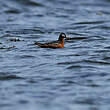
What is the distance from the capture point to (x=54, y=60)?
598 inches

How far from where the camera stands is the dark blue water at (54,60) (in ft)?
36.2

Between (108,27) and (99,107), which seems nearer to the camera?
(99,107)

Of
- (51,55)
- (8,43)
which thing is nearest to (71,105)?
(51,55)

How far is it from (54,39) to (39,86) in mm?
7031

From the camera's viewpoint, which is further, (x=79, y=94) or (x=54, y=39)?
(x=54, y=39)

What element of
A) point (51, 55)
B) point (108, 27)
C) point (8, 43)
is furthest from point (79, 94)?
point (108, 27)

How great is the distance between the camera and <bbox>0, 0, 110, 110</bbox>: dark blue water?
11.0 metres

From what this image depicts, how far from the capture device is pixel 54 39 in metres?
19.0

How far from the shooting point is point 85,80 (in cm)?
1264

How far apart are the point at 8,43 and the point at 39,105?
7.66 meters

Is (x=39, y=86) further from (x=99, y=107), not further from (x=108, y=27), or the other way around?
(x=108, y=27)

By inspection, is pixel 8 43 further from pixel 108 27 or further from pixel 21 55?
pixel 108 27

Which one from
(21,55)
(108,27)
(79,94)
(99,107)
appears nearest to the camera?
(99,107)

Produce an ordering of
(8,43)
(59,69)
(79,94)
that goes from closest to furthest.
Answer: (79,94)
(59,69)
(8,43)
